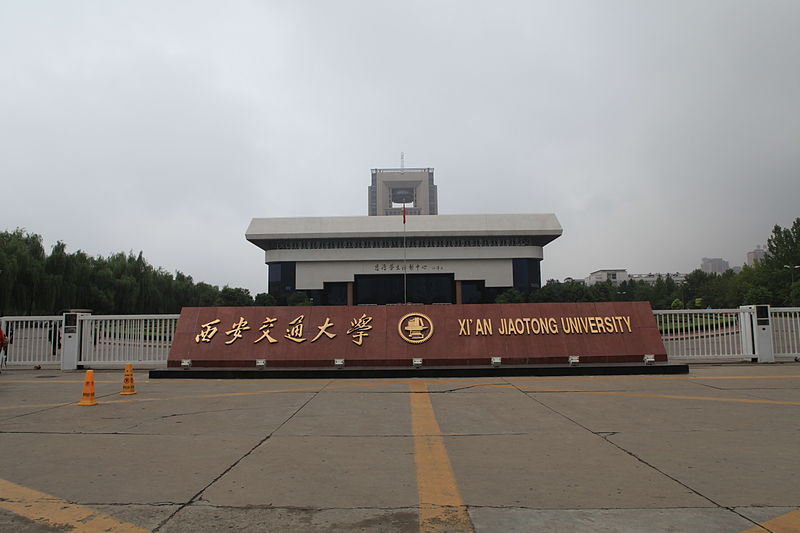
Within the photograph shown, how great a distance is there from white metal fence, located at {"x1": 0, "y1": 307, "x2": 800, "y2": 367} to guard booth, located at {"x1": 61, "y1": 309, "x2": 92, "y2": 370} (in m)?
0.10

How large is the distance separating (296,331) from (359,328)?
5.47 feet

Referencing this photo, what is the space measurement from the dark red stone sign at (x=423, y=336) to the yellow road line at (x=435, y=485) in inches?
225

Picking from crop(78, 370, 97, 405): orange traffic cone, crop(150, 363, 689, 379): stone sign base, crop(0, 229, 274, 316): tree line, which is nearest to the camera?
crop(78, 370, 97, 405): orange traffic cone

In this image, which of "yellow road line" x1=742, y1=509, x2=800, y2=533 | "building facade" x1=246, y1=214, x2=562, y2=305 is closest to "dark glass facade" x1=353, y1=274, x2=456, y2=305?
"building facade" x1=246, y1=214, x2=562, y2=305

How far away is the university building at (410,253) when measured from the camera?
6556cm

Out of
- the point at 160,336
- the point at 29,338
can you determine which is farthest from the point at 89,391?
the point at 29,338

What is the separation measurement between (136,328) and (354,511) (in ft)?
42.6

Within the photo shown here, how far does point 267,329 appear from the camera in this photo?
43.9 feet

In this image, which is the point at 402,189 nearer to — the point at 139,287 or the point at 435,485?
the point at 139,287

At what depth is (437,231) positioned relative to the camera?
65062mm

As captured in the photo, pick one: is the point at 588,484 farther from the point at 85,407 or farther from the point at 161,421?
the point at 85,407

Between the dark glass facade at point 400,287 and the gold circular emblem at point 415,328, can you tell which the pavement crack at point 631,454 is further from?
the dark glass facade at point 400,287

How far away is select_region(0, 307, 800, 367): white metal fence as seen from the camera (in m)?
14.4

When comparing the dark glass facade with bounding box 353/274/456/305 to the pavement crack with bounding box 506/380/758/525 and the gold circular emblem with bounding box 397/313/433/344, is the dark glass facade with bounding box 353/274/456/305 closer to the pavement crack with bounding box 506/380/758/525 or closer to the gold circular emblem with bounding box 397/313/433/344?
the gold circular emblem with bounding box 397/313/433/344
